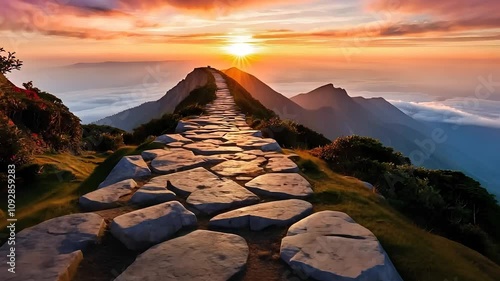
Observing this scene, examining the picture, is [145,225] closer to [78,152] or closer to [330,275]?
[330,275]

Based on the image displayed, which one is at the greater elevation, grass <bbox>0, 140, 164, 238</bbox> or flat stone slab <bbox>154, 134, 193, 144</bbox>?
flat stone slab <bbox>154, 134, 193, 144</bbox>

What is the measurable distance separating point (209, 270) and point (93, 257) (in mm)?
1056

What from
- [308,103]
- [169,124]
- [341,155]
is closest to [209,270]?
[341,155]

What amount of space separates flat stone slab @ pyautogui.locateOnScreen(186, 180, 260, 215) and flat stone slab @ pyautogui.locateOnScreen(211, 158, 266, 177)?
695 mm

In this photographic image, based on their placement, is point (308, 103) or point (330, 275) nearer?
point (330, 275)

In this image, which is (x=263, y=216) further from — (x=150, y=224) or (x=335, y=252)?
(x=150, y=224)

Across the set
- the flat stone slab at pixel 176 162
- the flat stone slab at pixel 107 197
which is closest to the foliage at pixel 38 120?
the flat stone slab at pixel 176 162

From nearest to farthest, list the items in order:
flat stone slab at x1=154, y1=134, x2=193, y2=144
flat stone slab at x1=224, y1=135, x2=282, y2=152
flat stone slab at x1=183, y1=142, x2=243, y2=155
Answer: flat stone slab at x1=183, y1=142, x2=243, y2=155
flat stone slab at x1=224, y1=135, x2=282, y2=152
flat stone slab at x1=154, y1=134, x2=193, y2=144

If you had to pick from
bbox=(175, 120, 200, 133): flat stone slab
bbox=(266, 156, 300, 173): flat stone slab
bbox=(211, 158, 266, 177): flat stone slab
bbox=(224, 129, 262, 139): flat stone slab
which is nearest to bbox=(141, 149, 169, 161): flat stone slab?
bbox=(211, 158, 266, 177): flat stone slab

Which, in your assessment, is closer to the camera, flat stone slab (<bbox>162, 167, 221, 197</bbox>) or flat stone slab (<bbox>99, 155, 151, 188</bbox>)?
flat stone slab (<bbox>162, 167, 221, 197</bbox>)

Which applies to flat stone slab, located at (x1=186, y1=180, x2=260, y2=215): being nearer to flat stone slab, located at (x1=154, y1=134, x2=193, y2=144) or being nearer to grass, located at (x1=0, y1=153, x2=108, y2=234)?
grass, located at (x1=0, y1=153, x2=108, y2=234)

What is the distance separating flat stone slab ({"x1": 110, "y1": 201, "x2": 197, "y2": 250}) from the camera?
3.35 meters

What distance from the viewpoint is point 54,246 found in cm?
316

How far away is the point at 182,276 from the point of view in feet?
9.03
